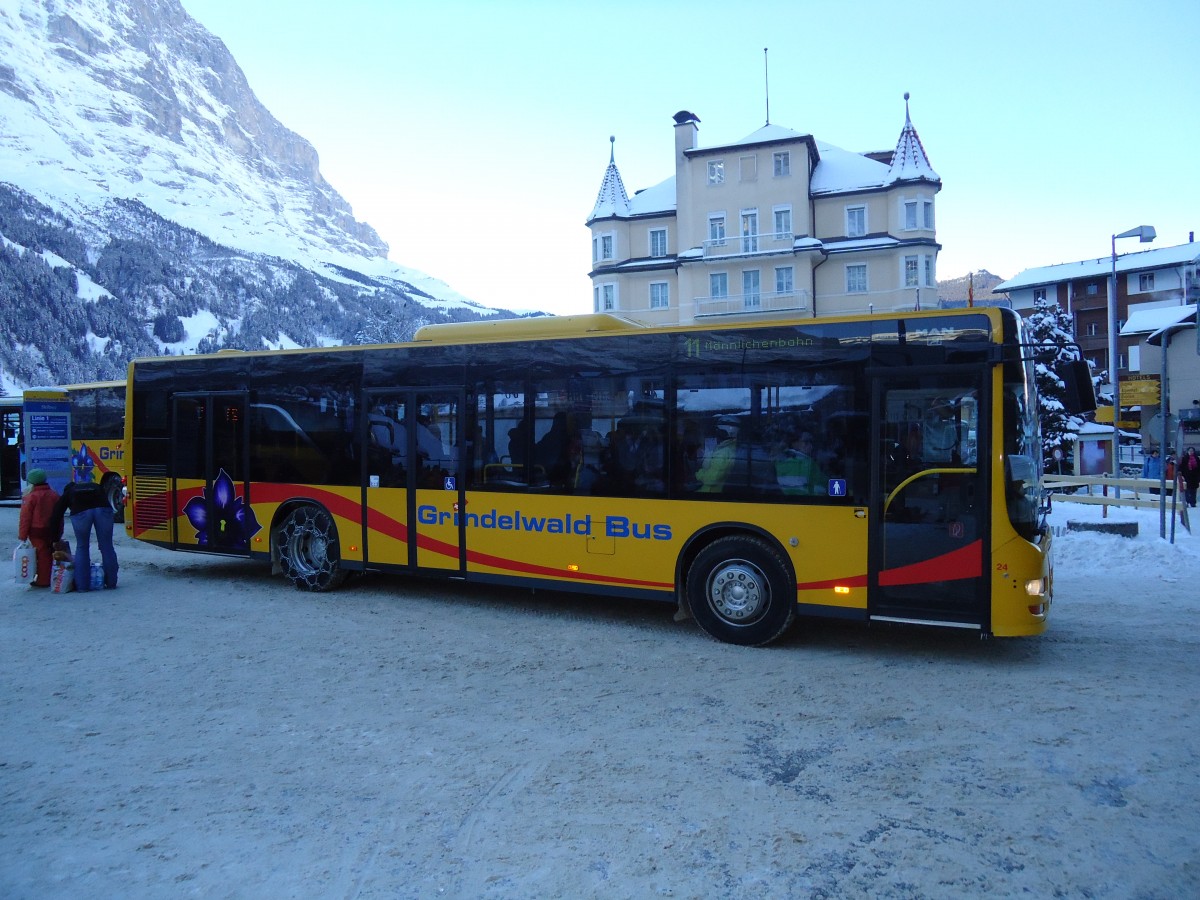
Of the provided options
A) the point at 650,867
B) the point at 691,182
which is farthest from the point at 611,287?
the point at 650,867

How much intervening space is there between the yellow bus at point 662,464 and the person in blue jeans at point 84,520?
997 mm

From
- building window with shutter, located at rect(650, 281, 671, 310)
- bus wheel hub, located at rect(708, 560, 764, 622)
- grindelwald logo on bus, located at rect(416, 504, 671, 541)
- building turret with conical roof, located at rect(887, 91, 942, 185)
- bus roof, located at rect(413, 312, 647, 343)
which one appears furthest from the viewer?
building window with shutter, located at rect(650, 281, 671, 310)

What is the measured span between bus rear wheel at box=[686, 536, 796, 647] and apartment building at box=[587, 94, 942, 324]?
Answer: 144 ft

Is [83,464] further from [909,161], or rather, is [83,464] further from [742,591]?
[909,161]

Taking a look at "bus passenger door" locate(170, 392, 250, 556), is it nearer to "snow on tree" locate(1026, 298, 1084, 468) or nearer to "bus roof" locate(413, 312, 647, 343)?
"bus roof" locate(413, 312, 647, 343)

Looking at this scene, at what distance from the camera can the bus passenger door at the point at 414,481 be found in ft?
31.5

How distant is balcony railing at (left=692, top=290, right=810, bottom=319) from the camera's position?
51281mm

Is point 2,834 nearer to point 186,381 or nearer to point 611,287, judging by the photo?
point 186,381

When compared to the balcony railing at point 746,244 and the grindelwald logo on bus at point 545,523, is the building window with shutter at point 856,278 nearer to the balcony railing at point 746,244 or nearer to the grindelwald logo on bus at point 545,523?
the balcony railing at point 746,244

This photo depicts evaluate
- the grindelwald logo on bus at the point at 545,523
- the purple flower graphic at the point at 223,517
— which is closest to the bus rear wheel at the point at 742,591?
the grindelwald logo on bus at the point at 545,523

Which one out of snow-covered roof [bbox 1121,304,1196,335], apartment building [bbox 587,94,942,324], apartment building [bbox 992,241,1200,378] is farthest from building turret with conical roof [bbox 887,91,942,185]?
apartment building [bbox 992,241,1200,378]

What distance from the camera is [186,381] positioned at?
38.2ft

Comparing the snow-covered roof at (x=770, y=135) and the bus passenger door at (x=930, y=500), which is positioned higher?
the snow-covered roof at (x=770, y=135)

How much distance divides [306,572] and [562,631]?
13.1 ft
